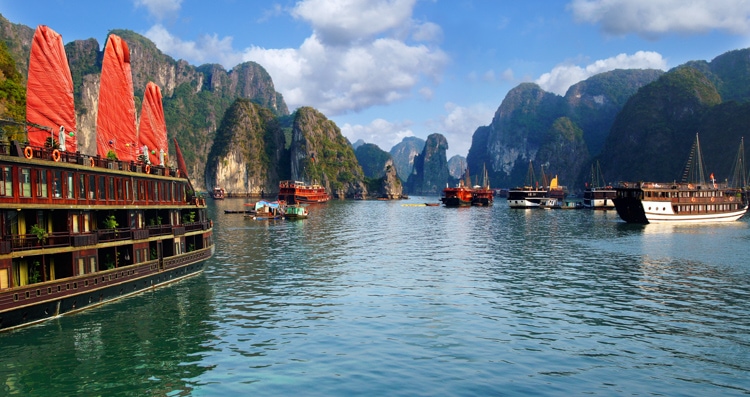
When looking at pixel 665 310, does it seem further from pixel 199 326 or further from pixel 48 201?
pixel 48 201

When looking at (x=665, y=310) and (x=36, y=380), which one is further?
(x=665, y=310)

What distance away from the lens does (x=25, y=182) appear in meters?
25.3

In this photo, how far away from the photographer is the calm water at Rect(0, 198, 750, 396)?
65.8ft

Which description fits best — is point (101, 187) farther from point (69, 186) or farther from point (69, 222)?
point (69, 222)

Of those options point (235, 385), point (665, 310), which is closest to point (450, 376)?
point (235, 385)

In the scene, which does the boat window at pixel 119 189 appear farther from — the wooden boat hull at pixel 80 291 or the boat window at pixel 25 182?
the boat window at pixel 25 182

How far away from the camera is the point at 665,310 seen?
3125 centimetres

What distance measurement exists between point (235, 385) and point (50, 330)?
11617 mm

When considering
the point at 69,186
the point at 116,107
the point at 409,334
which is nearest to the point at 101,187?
the point at 69,186

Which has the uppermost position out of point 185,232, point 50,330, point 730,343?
point 185,232

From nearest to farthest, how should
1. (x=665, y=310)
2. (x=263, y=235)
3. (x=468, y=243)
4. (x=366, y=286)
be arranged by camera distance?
(x=665, y=310) < (x=366, y=286) < (x=468, y=243) < (x=263, y=235)

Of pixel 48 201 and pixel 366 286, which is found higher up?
pixel 48 201

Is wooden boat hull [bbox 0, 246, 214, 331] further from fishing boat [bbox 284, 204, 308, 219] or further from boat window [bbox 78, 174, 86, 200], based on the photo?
fishing boat [bbox 284, 204, 308, 219]

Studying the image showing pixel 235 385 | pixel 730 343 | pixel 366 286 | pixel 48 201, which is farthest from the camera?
pixel 366 286
